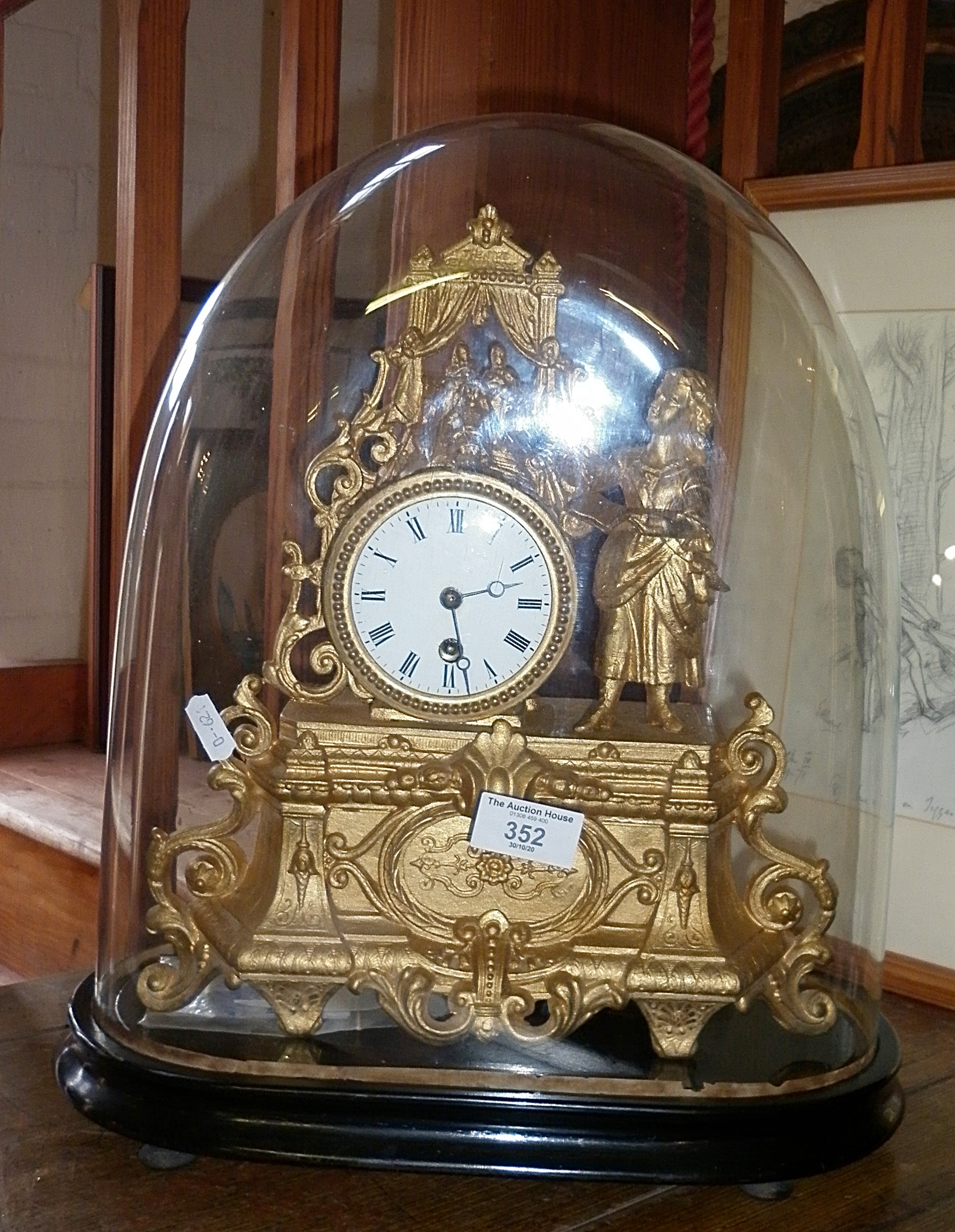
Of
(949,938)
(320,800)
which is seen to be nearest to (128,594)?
(320,800)

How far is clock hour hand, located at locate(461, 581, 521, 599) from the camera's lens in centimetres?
95

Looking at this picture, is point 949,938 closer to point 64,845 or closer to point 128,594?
point 128,594

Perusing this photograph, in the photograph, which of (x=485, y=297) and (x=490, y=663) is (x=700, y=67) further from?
(x=490, y=663)

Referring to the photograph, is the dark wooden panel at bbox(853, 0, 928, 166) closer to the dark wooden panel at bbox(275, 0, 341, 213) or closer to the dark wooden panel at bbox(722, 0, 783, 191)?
the dark wooden panel at bbox(722, 0, 783, 191)

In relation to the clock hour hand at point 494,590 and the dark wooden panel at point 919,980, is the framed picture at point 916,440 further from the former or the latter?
the clock hour hand at point 494,590

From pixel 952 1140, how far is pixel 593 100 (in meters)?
0.95

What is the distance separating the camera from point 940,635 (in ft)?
4.00

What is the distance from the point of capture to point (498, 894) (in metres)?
0.96

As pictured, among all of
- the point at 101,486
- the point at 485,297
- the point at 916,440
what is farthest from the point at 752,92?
the point at 101,486

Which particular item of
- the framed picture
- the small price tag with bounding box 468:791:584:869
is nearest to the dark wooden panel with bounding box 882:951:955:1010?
the framed picture

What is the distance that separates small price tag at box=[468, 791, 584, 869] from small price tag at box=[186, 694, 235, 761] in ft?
0.60

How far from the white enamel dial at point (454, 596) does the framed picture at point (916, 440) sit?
0.42 m

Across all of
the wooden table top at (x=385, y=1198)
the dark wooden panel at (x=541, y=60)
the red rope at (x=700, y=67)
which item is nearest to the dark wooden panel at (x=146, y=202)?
the dark wooden panel at (x=541, y=60)

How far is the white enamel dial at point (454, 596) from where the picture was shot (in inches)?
37.3
